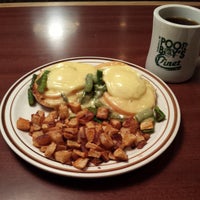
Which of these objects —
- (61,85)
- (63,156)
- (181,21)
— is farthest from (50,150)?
(181,21)

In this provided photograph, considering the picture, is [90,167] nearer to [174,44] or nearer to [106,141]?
[106,141]

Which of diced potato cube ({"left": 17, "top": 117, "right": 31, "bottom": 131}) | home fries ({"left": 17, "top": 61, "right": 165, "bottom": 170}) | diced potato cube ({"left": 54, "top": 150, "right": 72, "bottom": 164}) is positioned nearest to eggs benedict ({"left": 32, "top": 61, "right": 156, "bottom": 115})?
home fries ({"left": 17, "top": 61, "right": 165, "bottom": 170})

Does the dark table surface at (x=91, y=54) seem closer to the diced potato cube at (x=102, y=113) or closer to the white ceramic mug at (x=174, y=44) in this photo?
the white ceramic mug at (x=174, y=44)

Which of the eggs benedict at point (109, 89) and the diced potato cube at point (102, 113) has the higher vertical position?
the eggs benedict at point (109, 89)

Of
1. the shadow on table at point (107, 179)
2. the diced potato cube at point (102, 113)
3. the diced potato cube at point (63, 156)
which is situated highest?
the diced potato cube at point (102, 113)

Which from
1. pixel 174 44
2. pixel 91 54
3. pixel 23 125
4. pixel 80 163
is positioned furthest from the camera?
pixel 91 54

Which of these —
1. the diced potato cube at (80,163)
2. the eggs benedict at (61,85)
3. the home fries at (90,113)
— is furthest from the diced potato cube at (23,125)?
the diced potato cube at (80,163)

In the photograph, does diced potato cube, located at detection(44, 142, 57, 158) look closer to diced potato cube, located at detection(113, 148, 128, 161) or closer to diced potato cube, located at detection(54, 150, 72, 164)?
diced potato cube, located at detection(54, 150, 72, 164)
